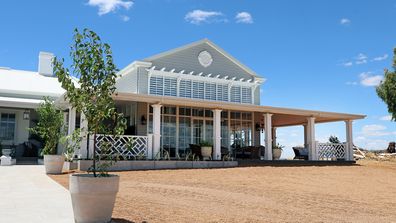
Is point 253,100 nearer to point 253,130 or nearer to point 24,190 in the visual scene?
point 253,130

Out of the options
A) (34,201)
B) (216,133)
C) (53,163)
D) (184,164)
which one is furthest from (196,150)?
(34,201)

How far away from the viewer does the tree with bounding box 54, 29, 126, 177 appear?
569 centimetres

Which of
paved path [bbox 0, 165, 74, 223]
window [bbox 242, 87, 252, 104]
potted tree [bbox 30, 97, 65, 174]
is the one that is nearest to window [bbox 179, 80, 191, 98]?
window [bbox 242, 87, 252, 104]

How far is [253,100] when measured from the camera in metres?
21.8

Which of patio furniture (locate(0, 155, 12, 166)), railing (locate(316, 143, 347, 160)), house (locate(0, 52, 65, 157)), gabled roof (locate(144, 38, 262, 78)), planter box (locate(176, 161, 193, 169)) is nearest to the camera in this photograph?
planter box (locate(176, 161, 193, 169))

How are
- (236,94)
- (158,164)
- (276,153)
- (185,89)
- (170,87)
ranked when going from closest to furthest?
(158,164)
(276,153)
(170,87)
(185,89)
(236,94)

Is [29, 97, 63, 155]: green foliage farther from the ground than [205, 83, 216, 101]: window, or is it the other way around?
[205, 83, 216, 101]: window

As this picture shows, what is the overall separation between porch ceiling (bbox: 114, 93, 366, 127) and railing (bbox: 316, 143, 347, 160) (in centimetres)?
145

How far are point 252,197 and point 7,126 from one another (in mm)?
16029

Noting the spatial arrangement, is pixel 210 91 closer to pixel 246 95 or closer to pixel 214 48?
pixel 246 95

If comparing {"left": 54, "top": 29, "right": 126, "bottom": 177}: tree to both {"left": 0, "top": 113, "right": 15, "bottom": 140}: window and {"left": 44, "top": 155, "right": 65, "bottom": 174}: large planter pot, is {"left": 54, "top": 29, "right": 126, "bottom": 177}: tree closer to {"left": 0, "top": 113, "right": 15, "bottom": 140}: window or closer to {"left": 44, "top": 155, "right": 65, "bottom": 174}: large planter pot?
{"left": 44, "top": 155, "right": 65, "bottom": 174}: large planter pot

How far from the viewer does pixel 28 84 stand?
22406 mm

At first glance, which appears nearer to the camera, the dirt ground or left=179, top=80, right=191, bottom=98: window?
the dirt ground

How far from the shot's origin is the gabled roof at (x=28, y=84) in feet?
68.4
